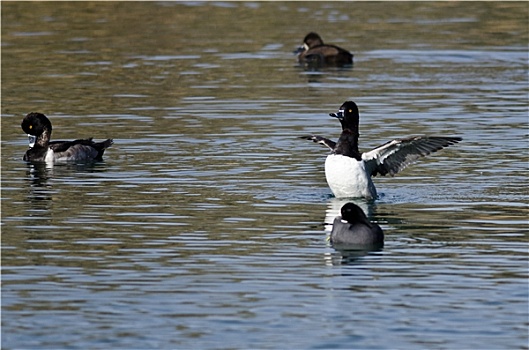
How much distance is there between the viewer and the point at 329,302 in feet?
38.7

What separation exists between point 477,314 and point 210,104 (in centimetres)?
1671

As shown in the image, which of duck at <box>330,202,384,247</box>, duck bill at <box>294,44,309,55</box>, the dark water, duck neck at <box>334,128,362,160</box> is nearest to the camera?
the dark water

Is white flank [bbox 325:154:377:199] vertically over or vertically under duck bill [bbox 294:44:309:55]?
under

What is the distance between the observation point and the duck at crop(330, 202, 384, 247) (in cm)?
1417

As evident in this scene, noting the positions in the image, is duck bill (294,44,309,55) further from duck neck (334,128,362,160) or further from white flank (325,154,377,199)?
white flank (325,154,377,199)

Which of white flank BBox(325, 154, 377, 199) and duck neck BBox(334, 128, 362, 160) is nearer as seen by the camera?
white flank BBox(325, 154, 377, 199)

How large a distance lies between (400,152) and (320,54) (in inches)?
684

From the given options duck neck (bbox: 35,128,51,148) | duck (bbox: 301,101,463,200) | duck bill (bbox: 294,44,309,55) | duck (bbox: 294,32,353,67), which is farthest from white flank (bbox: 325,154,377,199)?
duck bill (bbox: 294,44,309,55)

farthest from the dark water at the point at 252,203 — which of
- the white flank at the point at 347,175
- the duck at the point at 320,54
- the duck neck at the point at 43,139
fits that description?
the duck neck at the point at 43,139

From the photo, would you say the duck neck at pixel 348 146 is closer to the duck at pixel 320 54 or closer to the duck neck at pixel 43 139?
the duck neck at pixel 43 139

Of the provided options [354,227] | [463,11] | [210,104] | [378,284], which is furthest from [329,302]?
[463,11]

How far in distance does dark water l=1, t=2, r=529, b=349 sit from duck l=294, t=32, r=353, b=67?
0.50 meters

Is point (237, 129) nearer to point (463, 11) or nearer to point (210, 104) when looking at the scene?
point (210, 104)

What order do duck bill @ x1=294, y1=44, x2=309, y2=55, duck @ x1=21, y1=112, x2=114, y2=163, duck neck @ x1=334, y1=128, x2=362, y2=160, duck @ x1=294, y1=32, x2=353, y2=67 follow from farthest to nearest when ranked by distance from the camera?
duck bill @ x1=294, y1=44, x2=309, y2=55, duck @ x1=294, y1=32, x2=353, y2=67, duck @ x1=21, y1=112, x2=114, y2=163, duck neck @ x1=334, y1=128, x2=362, y2=160
